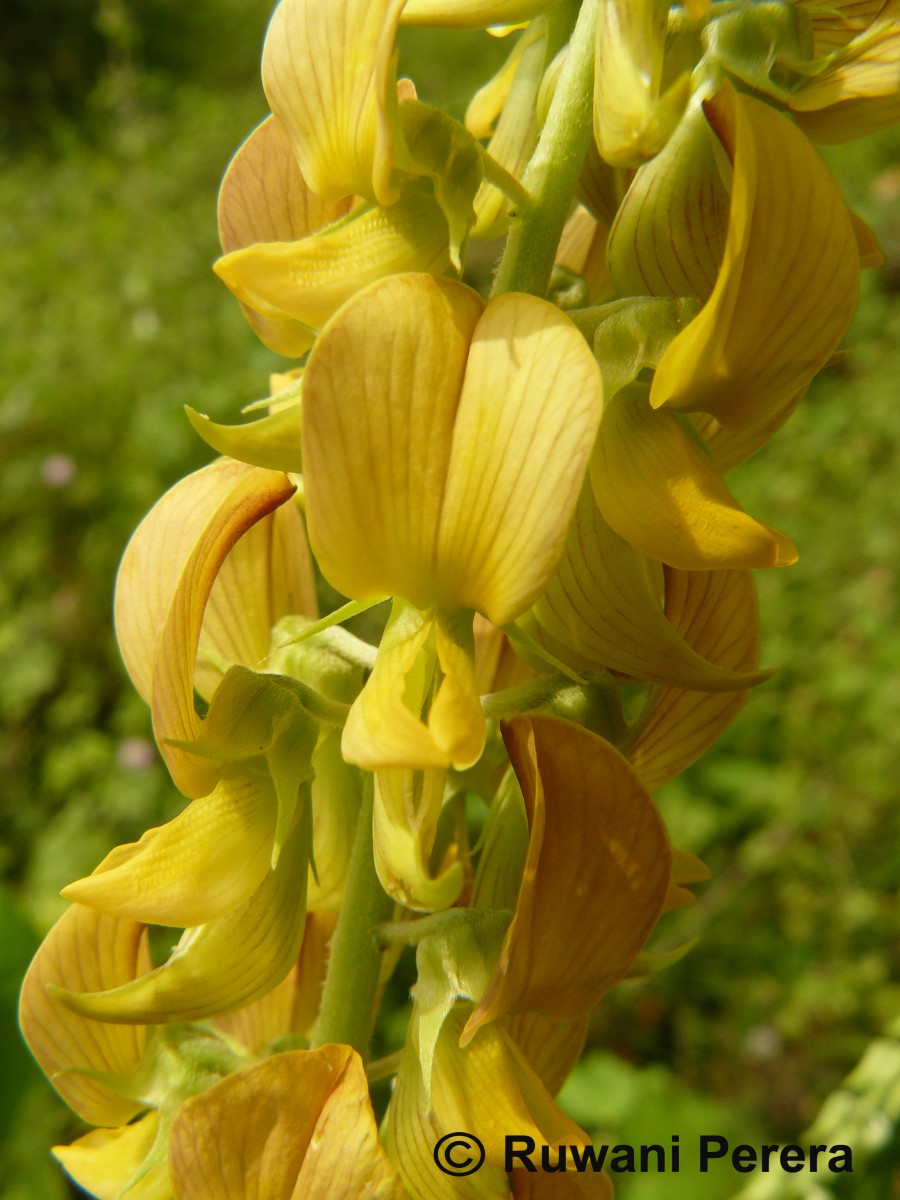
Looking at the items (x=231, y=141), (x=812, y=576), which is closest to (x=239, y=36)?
(x=231, y=141)

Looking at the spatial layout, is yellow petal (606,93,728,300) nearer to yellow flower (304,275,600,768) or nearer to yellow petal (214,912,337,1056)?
yellow flower (304,275,600,768)

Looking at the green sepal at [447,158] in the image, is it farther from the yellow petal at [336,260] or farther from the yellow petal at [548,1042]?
the yellow petal at [548,1042]

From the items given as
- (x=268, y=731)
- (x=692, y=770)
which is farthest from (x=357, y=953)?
(x=692, y=770)

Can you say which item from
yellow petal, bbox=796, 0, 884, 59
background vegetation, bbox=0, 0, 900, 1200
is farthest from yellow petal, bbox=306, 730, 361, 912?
background vegetation, bbox=0, 0, 900, 1200

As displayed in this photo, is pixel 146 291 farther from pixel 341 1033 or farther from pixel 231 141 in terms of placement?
pixel 341 1033

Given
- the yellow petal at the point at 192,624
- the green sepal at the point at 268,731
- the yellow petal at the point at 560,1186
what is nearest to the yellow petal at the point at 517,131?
the yellow petal at the point at 192,624
